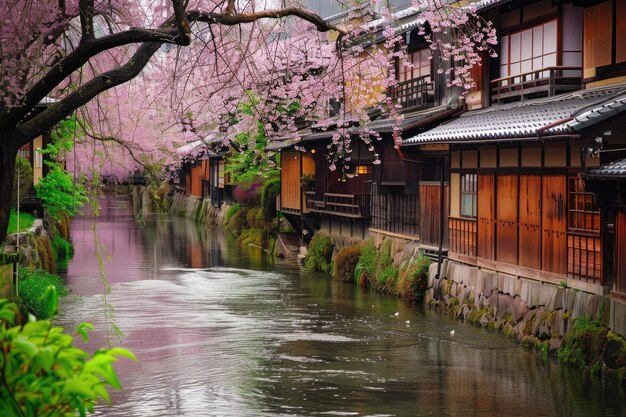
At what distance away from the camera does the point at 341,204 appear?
34.2 metres

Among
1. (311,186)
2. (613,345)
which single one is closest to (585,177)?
(613,345)

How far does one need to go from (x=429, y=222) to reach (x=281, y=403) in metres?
12.6

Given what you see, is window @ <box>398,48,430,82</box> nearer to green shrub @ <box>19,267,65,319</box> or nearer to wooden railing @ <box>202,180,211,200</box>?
green shrub @ <box>19,267,65,319</box>

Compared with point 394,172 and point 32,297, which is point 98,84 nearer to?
point 32,297

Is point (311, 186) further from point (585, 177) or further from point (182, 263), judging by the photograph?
point (585, 177)

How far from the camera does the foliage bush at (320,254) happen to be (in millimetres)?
35875

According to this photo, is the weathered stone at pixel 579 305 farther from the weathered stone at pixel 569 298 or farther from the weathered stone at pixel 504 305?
the weathered stone at pixel 504 305

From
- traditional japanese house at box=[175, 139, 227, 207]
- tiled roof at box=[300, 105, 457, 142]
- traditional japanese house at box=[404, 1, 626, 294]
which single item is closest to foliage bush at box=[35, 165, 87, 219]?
tiled roof at box=[300, 105, 457, 142]

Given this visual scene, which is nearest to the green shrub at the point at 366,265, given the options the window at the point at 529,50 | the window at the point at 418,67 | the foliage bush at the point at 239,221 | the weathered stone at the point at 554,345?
the window at the point at 418,67

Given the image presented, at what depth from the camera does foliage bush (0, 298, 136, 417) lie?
3.63m

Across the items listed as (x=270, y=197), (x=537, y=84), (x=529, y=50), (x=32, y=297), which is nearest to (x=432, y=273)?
(x=537, y=84)

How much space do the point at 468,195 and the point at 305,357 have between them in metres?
7.72

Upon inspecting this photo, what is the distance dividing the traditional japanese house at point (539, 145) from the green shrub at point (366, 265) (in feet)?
19.2

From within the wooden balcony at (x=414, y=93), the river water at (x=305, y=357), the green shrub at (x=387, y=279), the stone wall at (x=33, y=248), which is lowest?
the river water at (x=305, y=357)
